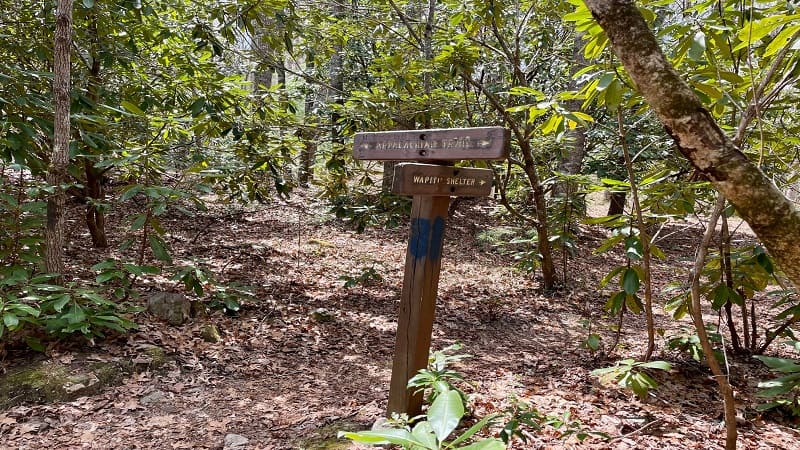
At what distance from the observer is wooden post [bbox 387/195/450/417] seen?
9.99 feet

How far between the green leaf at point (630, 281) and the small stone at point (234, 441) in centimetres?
284

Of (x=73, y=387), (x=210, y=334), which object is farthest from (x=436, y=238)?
(x=73, y=387)

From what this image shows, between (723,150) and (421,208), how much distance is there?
1888 mm

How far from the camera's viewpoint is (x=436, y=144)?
2.99 m

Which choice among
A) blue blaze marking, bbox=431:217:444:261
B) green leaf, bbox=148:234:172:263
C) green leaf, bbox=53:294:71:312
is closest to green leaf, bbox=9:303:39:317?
green leaf, bbox=53:294:71:312

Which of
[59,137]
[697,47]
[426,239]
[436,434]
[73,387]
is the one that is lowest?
[73,387]

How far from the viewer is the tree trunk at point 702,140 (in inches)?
50.8

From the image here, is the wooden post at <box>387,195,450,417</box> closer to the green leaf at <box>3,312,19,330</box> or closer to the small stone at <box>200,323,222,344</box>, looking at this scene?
the small stone at <box>200,323,222,344</box>

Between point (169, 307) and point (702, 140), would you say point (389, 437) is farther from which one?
point (169, 307)

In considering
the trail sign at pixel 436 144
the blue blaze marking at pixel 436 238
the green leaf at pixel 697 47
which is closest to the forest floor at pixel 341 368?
the blue blaze marking at pixel 436 238

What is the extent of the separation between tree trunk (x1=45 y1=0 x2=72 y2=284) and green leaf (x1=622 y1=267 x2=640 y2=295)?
4505mm

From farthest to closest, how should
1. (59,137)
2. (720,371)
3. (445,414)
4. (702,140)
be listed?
(59,137) < (720,371) < (702,140) < (445,414)

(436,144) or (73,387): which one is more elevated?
(436,144)

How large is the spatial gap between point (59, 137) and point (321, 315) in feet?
10.1
